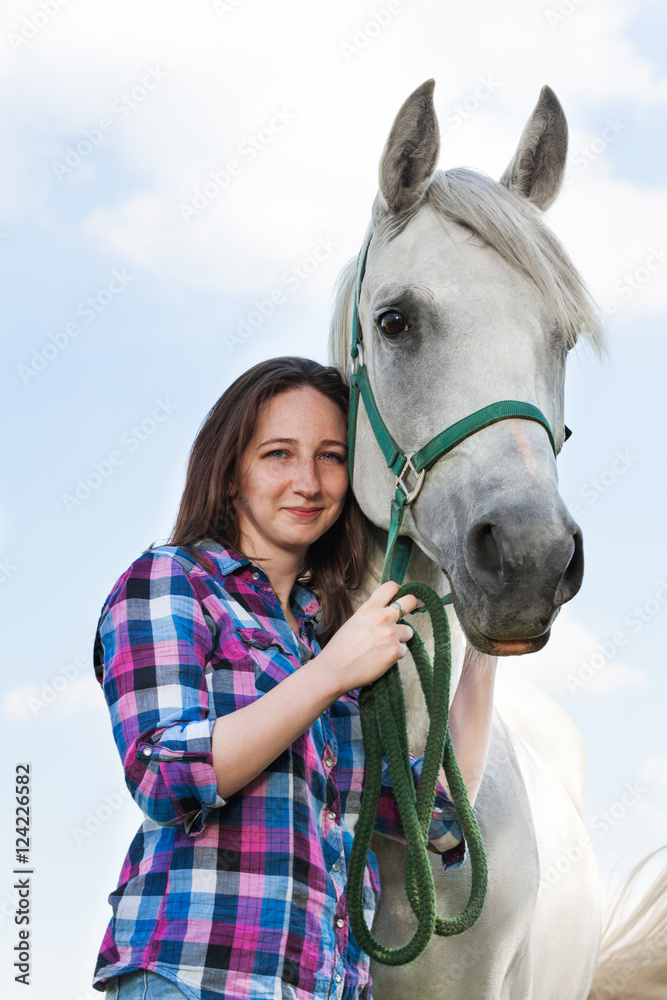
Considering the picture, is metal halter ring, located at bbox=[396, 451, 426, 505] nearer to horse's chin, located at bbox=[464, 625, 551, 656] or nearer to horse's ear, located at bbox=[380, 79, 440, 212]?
horse's chin, located at bbox=[464, 625, 551, 656]

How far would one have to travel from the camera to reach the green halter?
160cm

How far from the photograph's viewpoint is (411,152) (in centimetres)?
208

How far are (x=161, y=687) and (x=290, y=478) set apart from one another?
1.98ft

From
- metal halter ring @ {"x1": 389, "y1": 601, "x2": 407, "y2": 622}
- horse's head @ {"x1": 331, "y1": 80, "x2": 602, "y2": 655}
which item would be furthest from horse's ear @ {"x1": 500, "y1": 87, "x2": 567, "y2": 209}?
metal halter ring @ {"x1": 389, "y1": 601, "x2": 407, "y2": 622}

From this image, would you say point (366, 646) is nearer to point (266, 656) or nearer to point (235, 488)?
point (266, 656)

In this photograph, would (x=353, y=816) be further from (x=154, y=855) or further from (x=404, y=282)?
(x=404, y=282)

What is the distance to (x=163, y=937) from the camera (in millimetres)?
1424

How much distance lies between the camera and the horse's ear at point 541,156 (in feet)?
7.33

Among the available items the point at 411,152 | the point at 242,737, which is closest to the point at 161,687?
the point at 242,737

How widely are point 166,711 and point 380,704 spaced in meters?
0.41

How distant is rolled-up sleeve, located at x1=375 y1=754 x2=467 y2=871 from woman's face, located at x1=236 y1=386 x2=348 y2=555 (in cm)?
53

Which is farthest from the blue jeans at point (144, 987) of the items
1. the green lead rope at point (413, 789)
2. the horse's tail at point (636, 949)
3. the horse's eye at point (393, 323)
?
the horse's tail at point (636, 949)

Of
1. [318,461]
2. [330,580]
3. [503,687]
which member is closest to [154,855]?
[330,580]

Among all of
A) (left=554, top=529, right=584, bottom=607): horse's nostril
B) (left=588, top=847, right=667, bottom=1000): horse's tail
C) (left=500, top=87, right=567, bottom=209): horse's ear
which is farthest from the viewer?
(left=588, top=847, right=667, bottom=1000): horse's tail
